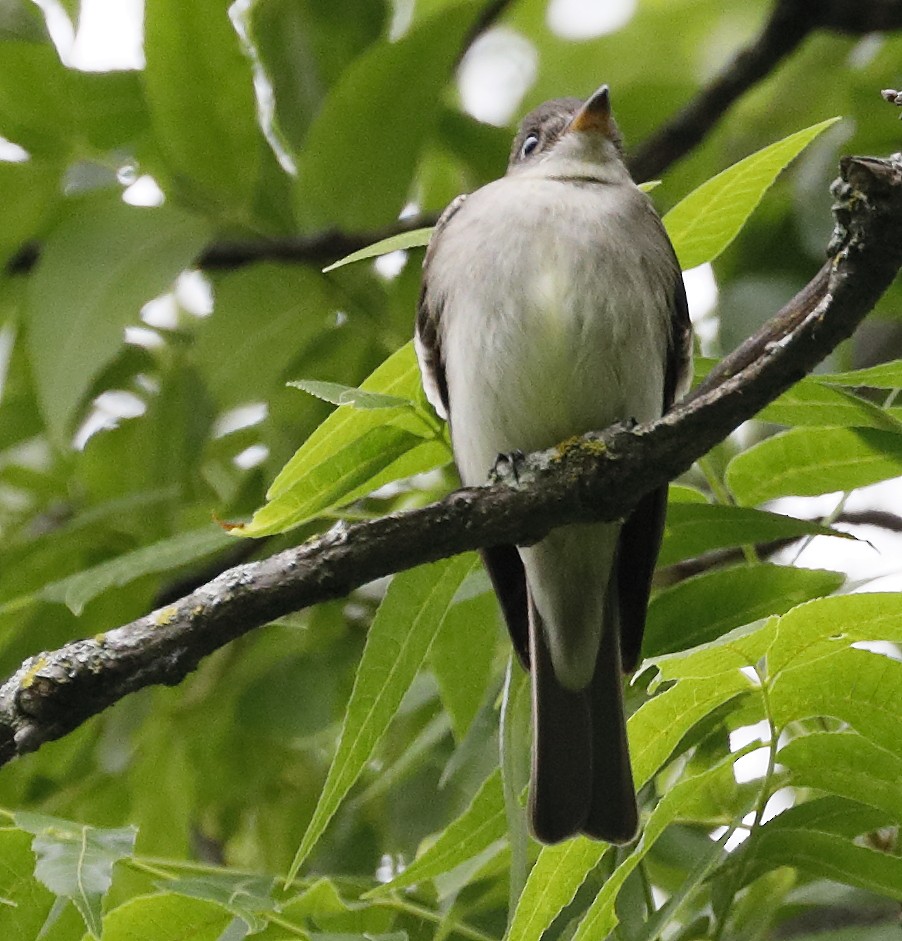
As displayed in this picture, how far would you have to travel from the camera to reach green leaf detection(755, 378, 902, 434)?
188 cm

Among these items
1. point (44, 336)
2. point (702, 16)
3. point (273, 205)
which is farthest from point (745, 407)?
point (702, 16)

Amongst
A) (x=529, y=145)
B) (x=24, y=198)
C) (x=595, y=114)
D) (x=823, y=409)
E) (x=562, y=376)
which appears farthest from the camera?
(x=529, y=145)

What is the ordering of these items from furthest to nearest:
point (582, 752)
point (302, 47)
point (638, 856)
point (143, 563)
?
1. point (302, 47)
2. point (582, 752)
3. point (143, 563)
4. point (638, 856)

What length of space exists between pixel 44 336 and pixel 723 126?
1.71 meters

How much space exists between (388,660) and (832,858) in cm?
60

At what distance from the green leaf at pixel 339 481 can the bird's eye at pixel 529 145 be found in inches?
45.7

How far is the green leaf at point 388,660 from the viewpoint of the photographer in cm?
188

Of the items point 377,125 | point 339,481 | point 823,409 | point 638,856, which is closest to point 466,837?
point 638,856

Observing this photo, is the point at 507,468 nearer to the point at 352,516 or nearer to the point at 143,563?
the point at 352,516

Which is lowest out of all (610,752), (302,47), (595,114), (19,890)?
(610,752)

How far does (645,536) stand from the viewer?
2.30m

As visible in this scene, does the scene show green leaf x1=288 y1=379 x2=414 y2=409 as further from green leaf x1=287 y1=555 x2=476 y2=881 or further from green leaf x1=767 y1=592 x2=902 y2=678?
green leaf x1=767 y1=592 x2=902 y2=678

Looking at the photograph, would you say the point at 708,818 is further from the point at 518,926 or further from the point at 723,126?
the point at 723,126

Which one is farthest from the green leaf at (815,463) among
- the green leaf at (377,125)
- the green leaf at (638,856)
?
the green leaf at (377,125)
